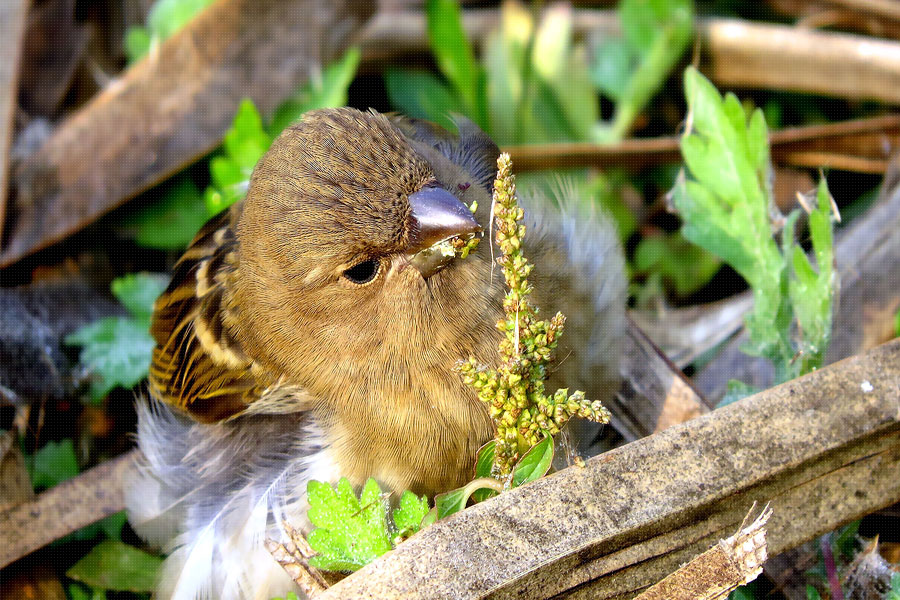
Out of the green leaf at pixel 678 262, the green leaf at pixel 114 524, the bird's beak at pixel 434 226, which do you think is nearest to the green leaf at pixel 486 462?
the bird's beak at pixel 434 226

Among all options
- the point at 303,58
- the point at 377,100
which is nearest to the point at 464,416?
the point at 303,58

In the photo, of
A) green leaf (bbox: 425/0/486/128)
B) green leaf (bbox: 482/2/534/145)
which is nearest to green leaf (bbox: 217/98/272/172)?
green leaf (bbox: 425/0/486/128)

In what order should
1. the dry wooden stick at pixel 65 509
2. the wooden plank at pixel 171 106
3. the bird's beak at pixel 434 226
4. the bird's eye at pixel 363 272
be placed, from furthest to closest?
the wooden plank at pixel 171 106 → the dry wooden stick at pixel 65 509 → the bird's eye at pixel 363 272 → the bird's beak at pixel 434 226

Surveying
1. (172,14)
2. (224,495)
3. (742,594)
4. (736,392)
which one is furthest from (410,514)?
(172,14)

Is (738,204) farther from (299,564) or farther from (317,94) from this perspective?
(317,94)

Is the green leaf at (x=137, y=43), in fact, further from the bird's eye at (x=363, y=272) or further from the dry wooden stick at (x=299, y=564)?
the dry wooden stick at (x=299, y=564)

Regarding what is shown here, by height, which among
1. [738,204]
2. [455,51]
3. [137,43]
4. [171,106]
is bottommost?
[738,204]
